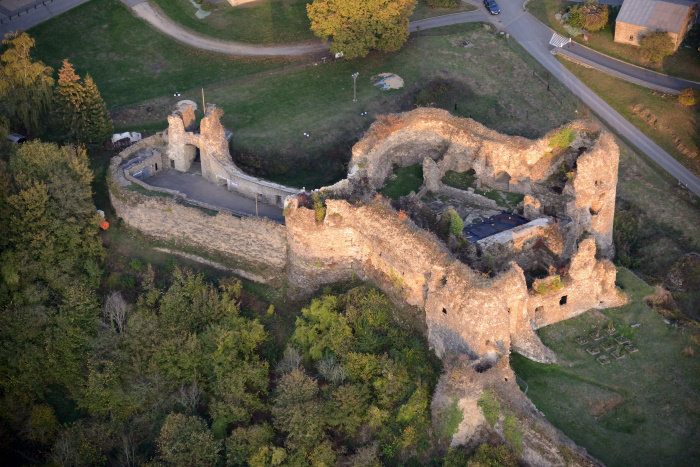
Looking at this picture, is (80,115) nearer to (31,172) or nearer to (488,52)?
(31,172)

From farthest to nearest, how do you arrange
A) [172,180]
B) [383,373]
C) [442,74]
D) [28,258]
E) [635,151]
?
1. [442,74]
2. [635,151]
3. [172,180]
4. [28,258]
5. [383,373]

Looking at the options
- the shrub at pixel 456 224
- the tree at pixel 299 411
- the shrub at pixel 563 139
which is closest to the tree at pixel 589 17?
the shrub at pixel 563 139

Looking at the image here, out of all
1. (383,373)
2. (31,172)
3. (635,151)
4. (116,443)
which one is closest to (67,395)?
(116,443)

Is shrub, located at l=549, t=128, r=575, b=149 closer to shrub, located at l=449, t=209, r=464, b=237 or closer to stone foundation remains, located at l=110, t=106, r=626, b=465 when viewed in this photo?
stone foundation remains, located at l=110, t=106, r=626, b=465

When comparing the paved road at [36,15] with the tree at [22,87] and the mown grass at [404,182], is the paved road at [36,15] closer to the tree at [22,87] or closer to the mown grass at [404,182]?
the tree at [22,87]

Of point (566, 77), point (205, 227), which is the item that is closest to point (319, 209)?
point (205, 227)

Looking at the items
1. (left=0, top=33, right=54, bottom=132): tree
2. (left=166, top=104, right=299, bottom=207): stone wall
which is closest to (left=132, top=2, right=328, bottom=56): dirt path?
(left=0, top=33, right=54, bottom=132): tree
